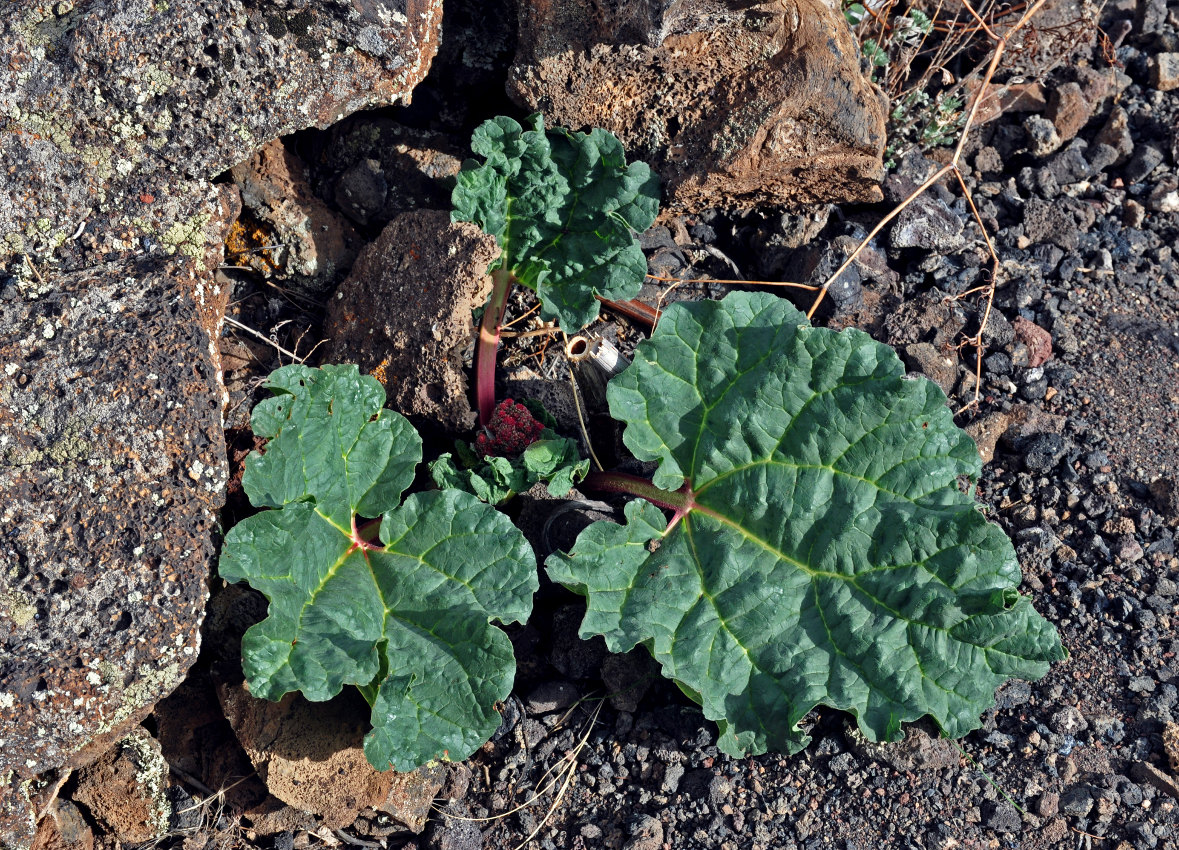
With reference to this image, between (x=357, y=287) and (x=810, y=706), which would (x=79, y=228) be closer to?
(x=357, y=287)

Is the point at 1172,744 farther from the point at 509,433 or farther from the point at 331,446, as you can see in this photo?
the point at 331,446

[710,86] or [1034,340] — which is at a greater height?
[710,86]

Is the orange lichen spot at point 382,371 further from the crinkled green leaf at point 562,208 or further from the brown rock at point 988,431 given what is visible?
the brown rock at point 988,431

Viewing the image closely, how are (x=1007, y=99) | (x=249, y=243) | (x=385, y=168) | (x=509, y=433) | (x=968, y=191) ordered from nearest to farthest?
(x=509, y=433), (x=249, y=243), (x=385, y=168), (x=968, y=191), (x=1007, y=99)

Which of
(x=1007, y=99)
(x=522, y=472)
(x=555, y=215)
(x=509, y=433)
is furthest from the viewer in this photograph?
(x=1007, y=99)

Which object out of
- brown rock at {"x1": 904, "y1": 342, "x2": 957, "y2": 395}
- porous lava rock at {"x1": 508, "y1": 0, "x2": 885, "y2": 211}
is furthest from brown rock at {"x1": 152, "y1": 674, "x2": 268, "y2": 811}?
brown rock at {"x1": 904, "y1": 342, "x2": 957, "y2": 395}

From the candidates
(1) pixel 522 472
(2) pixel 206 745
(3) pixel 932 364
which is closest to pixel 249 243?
(1) pixel 522 472
